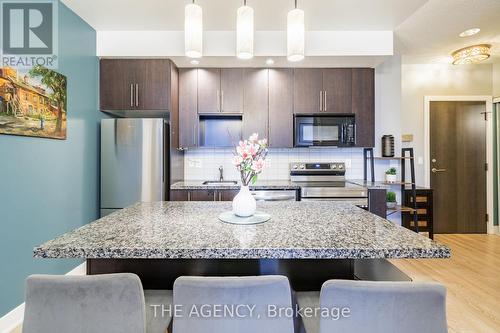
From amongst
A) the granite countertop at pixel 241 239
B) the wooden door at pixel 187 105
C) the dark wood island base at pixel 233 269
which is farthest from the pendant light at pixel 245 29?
the wooden door at pixel 187 105

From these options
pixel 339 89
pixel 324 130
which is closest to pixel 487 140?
pixel 339 89

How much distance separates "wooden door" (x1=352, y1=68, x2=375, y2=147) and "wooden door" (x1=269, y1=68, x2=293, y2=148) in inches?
32.2

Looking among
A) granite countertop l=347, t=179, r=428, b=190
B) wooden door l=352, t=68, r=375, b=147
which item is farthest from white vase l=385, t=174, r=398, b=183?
wooden door l=352, t=68, r=375, b=147

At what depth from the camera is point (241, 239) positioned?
1.06m

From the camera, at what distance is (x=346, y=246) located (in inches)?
38.0

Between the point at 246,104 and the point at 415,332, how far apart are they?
2.86 meters

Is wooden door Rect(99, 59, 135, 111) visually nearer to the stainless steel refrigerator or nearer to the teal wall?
the teal wall

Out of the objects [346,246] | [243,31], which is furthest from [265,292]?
[243,31]

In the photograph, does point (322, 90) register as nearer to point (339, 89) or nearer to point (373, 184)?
point (339, 89)

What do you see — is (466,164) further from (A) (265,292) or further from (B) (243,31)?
(A) (265,292)

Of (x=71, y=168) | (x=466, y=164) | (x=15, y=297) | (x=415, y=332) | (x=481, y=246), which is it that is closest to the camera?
(x=415, y=332)

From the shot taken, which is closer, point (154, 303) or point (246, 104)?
point (154, 303)

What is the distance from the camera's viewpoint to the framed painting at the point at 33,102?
1.86 meters

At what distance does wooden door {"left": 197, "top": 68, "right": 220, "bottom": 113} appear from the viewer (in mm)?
3258
